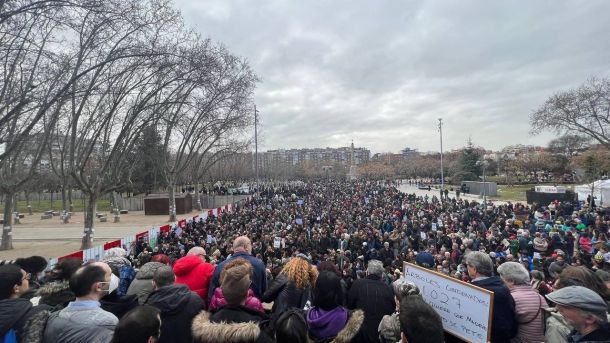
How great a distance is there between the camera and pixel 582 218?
16.4 m

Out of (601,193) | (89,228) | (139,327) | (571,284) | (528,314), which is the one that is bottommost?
(89,228)

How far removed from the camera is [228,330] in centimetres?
213

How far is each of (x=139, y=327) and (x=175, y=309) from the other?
0.78 meters

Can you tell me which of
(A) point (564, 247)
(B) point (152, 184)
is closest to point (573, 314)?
(A) point (564, 247)

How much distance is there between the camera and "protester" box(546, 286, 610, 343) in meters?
2.17

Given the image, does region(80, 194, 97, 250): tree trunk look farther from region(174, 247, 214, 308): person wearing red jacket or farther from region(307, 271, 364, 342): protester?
Answer: region(307, 271, 364, 342): protester

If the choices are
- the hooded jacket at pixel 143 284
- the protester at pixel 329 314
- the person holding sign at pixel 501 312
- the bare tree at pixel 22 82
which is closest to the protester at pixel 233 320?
the protester at pixel 329 314

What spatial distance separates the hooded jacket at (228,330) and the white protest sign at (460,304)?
5.14ft

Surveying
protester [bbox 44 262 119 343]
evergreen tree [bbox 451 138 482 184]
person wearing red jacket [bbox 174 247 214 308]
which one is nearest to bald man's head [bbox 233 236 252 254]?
person wearing red jacket [bbox 174 247 214 308]

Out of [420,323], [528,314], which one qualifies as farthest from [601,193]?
[420,323]

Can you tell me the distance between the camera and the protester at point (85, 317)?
7.59 feet

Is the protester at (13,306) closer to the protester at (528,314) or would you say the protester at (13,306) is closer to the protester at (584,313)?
the protester at (584,313)

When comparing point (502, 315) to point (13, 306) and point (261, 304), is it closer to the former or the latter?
point (261, 304)

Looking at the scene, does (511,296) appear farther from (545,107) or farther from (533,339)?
(545,107)
